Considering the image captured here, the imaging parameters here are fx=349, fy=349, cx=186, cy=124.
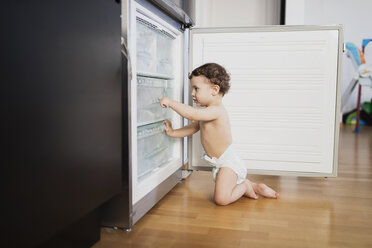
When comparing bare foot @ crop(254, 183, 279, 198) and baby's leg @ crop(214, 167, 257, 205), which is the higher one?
baby's leg @ crop(214, 167, 257, 205)

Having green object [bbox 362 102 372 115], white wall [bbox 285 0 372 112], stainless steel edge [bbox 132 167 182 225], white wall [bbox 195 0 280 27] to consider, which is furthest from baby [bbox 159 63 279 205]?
green object [bbox 362 102 372 115]

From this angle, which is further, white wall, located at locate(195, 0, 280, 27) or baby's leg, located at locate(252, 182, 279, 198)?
white wall, located at locate(195, 0, 280, 27)

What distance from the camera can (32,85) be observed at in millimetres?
694

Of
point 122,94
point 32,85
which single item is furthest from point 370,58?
point 32,85

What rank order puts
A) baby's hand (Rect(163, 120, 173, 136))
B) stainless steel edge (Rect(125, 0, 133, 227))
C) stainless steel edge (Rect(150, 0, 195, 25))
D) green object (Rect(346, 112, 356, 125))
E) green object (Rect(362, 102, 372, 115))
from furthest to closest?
1. green object (Rect(346, 112, 356, 125))
2. green object (Rect(362, 102, 372, 115))
3. baby's hand (Rect(163, 120, 173, 136))
4. stainless steel edge (Rect(150, 0, 195, 25))
5. stainless steel edge (Rect(125, 0, 133, 227))

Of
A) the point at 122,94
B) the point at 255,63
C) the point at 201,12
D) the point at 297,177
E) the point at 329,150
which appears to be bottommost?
the point at 297,177

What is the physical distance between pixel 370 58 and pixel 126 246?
5.61 meters

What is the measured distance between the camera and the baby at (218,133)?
158 centimetres

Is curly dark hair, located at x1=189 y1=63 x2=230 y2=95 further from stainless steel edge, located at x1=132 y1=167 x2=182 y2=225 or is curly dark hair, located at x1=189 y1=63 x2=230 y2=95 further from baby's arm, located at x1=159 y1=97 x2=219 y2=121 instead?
stainless steel edge, located at x1=132 y1=167 x2=182 y2=225

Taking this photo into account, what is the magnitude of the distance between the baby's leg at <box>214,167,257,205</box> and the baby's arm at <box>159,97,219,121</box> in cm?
26

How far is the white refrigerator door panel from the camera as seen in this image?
188cm

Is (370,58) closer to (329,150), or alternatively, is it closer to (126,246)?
(329,150)

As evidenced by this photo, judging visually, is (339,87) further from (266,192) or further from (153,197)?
(153,197)

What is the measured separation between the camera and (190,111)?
1.57 meters
